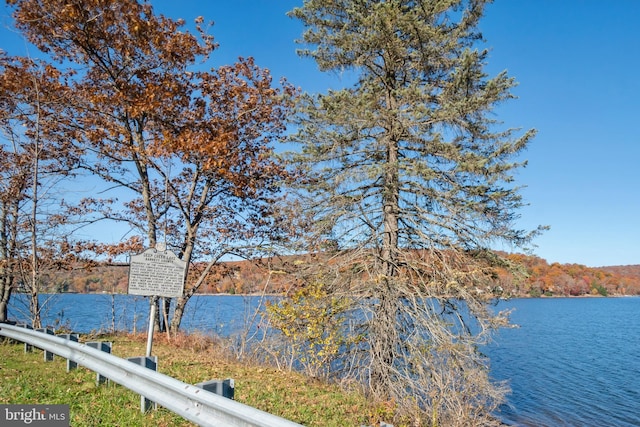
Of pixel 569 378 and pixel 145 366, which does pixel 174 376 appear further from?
pixel 569 378

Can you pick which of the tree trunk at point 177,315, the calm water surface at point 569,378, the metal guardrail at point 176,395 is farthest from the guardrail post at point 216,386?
the tree trunk at point 177,315

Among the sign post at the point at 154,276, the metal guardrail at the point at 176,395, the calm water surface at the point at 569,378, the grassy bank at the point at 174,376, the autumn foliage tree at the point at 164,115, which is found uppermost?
the autumn foliage tree at the point at 164,115

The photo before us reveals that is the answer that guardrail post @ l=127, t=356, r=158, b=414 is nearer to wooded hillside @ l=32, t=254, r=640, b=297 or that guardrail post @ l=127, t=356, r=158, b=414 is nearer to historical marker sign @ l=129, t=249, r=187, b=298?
historical marker sign @ l=129, t=249, r=187, b=298

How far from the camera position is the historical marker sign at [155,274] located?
22.3ft

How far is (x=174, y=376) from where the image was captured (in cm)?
725

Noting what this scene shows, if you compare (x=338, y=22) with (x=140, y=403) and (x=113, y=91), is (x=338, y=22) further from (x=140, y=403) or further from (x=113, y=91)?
(x=140, y=403)

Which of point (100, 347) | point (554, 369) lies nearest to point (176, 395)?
point (100, 347)

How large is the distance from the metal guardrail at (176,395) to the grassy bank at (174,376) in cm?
31

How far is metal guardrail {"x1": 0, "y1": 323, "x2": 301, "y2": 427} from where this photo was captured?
3.27 meters

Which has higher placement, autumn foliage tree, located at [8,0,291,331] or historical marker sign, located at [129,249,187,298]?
autumn foliage tree, located at [8,0,291,331]

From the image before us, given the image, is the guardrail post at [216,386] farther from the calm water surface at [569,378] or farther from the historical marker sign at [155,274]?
the calm water surface at [569,378]

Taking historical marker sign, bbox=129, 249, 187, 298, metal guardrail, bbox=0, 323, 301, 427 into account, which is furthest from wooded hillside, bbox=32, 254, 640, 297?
metal guardrail, bbox=0, 323, 301, 427

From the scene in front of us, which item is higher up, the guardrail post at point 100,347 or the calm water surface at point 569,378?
the guardrail post at point 100,347

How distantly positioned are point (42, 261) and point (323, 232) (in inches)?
318
